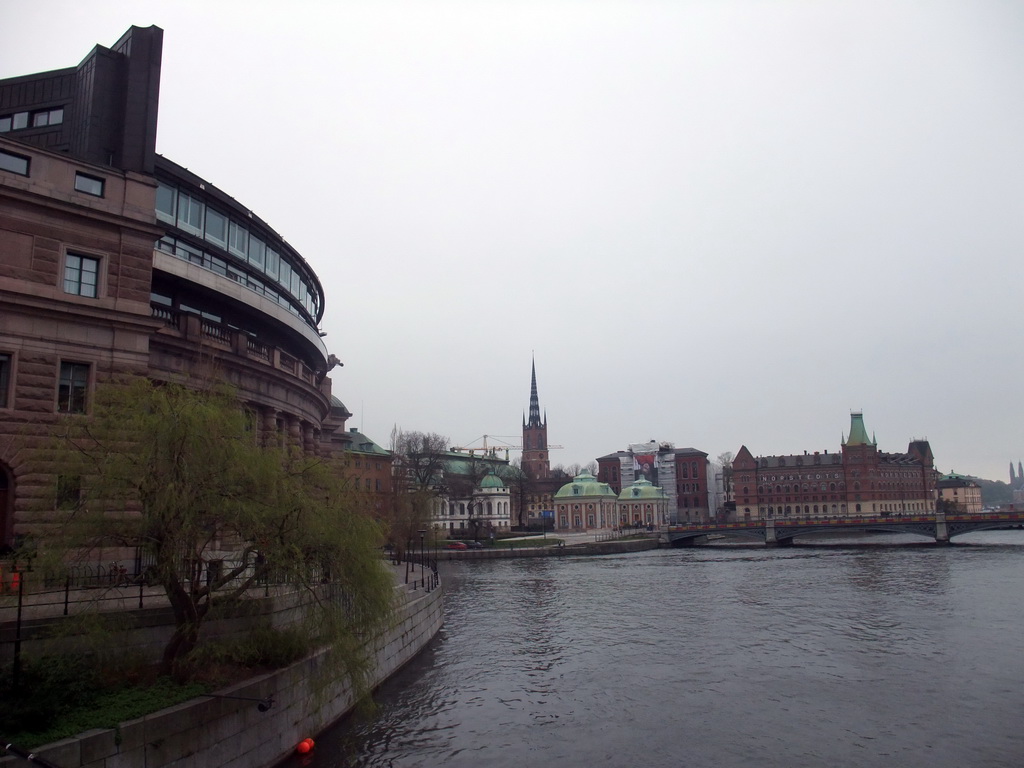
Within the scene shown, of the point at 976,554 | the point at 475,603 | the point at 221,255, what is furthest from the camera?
the point at 976,554

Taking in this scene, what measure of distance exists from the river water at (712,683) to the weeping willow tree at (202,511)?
511 centimetres

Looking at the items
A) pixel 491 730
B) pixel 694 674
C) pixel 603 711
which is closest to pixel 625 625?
pixel 694 674

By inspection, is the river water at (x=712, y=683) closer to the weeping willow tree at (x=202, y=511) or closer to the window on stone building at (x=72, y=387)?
the weeping willow tree at (x=202, y=511)

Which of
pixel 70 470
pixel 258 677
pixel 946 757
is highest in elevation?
pixel 70 470

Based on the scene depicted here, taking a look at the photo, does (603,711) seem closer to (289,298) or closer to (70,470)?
(70,470)

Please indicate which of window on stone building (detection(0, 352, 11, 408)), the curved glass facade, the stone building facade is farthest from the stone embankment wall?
the curved glass facade

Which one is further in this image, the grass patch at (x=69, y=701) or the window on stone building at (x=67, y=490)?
the window on stone building at (x=67, y=490)

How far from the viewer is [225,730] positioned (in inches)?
709

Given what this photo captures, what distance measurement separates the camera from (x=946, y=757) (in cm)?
2236

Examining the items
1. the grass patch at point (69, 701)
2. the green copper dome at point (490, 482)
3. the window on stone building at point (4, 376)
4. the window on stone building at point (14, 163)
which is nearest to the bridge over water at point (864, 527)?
the green copper dome at point (490, 482)

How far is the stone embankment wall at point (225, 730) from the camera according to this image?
48.7 feet

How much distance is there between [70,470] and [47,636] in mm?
3688

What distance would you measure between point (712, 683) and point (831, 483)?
168846mm

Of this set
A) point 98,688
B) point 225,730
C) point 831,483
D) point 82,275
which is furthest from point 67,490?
point 831,483
